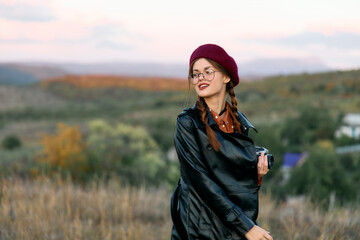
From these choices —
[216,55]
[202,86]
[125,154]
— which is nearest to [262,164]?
[202,86]

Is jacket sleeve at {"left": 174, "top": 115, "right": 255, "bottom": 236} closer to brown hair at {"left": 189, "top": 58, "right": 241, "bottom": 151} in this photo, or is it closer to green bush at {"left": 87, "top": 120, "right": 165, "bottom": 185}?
brown hair at {"left": 189, "top": 58, "right": 241, "bottom": 151}

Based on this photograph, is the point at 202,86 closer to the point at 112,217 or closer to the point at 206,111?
the point at 206,111

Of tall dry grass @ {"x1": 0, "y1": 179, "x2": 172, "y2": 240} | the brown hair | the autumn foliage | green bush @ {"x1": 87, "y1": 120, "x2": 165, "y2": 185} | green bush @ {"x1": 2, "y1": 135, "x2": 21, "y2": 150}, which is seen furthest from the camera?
green bush @ {"x1": 2, "y1": 135, "x2": 21, "y2": 150}

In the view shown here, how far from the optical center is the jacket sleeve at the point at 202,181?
2.23 m

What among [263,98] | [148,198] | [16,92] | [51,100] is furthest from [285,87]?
[148,198]

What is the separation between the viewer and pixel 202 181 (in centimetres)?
229

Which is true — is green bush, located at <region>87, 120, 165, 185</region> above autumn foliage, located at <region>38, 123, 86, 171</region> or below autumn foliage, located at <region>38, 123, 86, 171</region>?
below

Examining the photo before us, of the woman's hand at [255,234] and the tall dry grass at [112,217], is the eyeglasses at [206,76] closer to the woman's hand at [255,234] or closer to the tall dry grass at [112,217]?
the woman's hand at [255,234]

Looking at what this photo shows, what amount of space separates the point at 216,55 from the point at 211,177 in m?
0.81

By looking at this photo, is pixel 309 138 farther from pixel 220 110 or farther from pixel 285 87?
pixel 220 110

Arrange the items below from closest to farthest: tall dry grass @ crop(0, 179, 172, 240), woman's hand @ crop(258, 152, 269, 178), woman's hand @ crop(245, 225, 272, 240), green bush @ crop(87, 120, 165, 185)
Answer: woman's hand @ crop(245, 225, 272, 240), woman's hand @ crop(258, 152, 269, 178), tall dry grass @ crop(0, 179, 172, 240), green bush @ crop(87, 120, 165, 185)

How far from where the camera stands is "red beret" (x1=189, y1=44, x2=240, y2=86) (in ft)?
8.14

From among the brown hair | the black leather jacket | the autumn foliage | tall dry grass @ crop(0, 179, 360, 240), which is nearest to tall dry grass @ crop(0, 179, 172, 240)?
tall dry grass @ crop(0, 179, 360, 240)

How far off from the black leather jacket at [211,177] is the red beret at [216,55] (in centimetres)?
39
